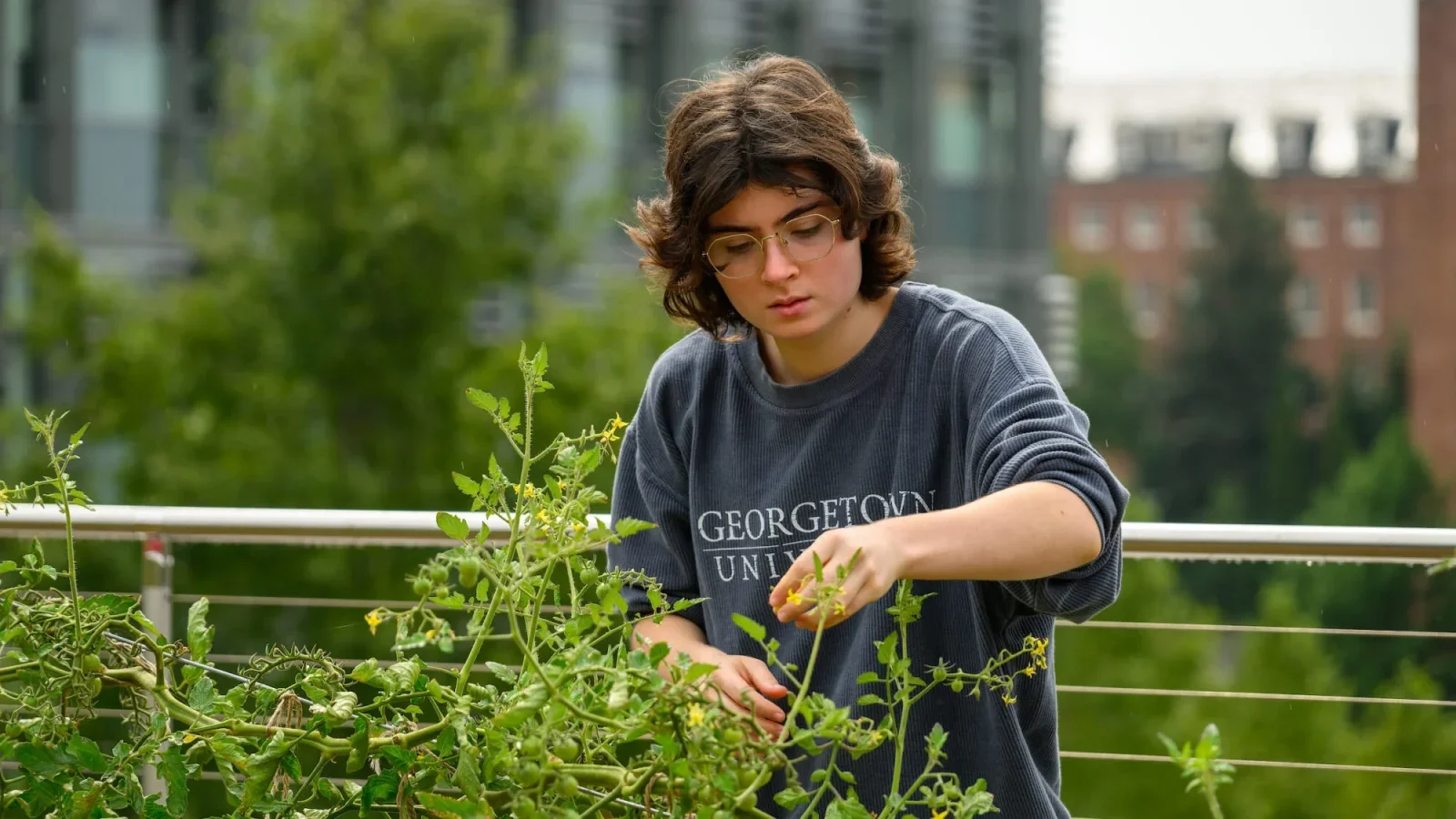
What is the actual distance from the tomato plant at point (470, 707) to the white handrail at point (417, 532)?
Result: 1.01 metres

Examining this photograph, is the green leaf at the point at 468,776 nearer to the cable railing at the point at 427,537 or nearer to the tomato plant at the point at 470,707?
the tomato plant at the point at 470,707

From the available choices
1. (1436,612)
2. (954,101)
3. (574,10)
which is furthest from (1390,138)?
(574,10)

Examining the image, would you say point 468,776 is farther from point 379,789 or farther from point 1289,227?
point 1289,227

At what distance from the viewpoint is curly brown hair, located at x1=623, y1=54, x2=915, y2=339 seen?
5.05 ft

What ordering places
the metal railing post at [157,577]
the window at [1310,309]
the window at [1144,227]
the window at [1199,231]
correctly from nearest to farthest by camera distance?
1. the metal railing post at [157,577]
2. the window at [1199,231]
3. the window at [1310,309]
4. the window at [1144,227]

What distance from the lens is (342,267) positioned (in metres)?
13.8

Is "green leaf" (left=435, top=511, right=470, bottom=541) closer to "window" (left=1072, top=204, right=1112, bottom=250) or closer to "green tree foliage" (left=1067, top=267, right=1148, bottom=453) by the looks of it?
"green tree foliage" (left=1067, top=267, right=1148, bottom=453)

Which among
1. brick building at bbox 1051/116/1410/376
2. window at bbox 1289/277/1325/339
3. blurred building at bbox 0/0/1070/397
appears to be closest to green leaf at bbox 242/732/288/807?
blurred building at bbox 0/0/1070/397

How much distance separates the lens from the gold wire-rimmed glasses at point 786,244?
5.10ft

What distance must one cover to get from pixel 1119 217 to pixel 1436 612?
131ft

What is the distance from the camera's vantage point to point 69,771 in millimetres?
1315

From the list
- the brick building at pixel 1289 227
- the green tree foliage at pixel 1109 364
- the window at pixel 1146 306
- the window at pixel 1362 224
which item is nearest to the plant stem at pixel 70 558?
the green tree foliage at pixel 1109 364

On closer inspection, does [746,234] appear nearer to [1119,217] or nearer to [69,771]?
[69,771]

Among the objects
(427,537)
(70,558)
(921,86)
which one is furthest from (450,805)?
(921,86)
